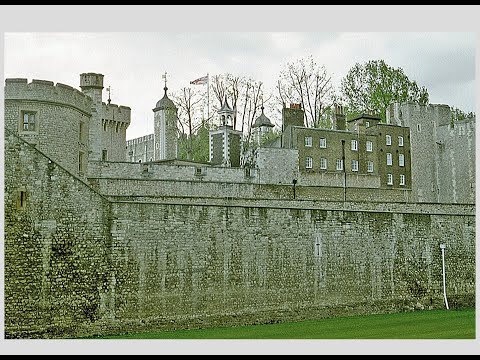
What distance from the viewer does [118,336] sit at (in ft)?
63.7

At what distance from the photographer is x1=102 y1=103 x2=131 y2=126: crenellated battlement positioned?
125ft

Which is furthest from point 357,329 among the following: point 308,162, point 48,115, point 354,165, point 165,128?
point 165,128

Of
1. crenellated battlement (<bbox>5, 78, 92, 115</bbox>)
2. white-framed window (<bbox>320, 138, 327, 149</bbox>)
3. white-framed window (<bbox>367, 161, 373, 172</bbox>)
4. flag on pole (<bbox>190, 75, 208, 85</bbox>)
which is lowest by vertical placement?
white-framed window (<bbox>367, 161, 373, 172</bbox>)

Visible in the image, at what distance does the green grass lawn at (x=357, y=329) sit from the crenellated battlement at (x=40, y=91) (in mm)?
10292

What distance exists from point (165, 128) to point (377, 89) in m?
14.6

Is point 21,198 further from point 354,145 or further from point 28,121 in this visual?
point 354,145

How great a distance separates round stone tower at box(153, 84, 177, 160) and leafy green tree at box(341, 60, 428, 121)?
1217 cm

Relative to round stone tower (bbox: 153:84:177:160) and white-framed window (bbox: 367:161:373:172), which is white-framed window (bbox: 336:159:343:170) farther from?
round stone tower (bbox: 153:84:177:160)

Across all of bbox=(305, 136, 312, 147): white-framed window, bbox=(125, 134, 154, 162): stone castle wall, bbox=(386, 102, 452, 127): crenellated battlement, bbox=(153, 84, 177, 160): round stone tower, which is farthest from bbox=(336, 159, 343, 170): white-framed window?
bbox=(125, 134, 154, 162): stone castle wall

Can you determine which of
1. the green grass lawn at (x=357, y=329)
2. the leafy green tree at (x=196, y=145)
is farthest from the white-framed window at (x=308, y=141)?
the green grass lawn at (x=357, y=329)

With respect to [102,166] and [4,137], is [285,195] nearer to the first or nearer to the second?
[102,166]

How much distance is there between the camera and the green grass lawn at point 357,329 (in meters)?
19.4

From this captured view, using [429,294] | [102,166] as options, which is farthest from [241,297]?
[102,166]

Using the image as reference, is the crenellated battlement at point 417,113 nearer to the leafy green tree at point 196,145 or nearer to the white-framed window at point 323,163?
the white-framed window at point 323,163
